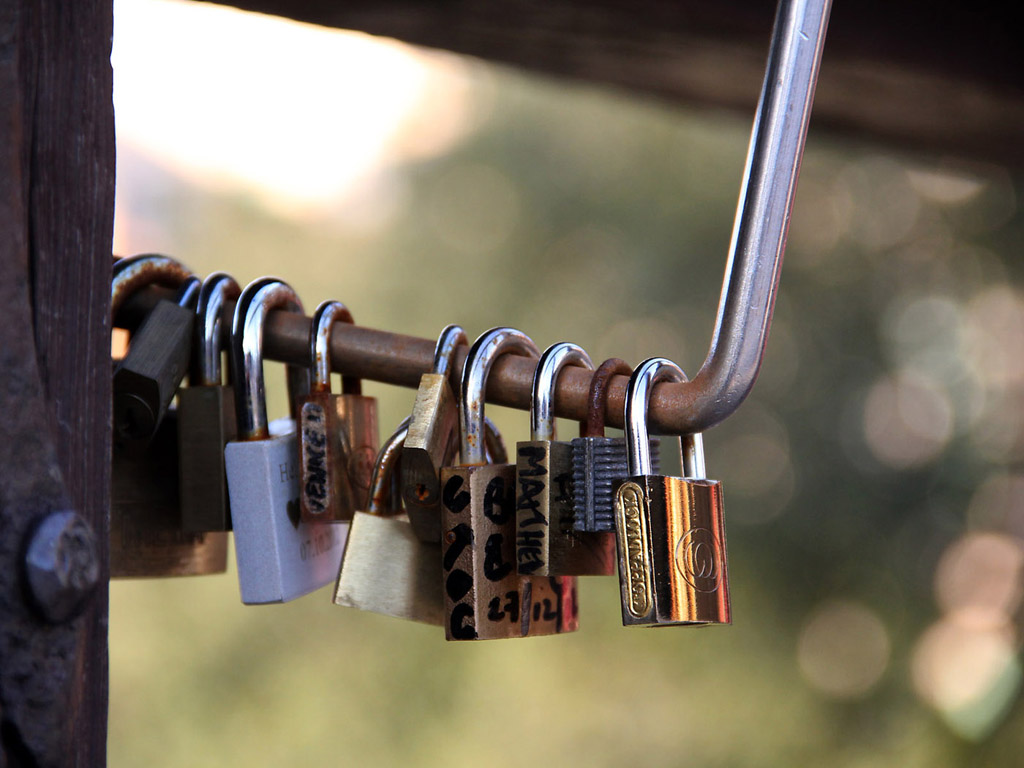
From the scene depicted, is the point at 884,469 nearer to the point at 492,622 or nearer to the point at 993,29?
the point at 993,29

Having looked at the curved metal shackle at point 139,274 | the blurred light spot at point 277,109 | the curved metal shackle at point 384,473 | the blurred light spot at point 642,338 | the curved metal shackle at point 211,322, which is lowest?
the curved metal shackle at point 384,473

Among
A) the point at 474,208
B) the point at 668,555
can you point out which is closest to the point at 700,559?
the point at 668,555

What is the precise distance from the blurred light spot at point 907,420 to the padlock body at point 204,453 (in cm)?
427

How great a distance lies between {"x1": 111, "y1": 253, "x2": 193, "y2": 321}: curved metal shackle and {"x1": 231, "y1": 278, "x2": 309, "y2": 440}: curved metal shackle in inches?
2.0

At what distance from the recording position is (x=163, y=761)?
457 centimetres

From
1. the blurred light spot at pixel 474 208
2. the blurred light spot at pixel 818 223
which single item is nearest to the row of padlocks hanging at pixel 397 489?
the blurred light spot at pixel 818 223

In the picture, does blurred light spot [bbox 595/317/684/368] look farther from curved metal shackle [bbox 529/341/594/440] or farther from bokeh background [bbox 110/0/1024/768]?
curved metal shackle [bbox 529/341/594/440]

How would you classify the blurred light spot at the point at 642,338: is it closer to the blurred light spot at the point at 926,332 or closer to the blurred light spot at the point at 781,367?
the blurred light spot at the point at 781,367

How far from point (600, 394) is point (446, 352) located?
91mm

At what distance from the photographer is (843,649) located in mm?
4492

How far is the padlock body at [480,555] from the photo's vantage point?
20.2 inches

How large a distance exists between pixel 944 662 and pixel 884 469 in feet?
2.80

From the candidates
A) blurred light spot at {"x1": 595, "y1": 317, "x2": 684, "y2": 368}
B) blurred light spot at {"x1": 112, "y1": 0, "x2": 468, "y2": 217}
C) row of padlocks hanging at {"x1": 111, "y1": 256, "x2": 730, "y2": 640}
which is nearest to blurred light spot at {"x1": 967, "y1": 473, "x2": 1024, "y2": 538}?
blurred light spot at {"x1": 595, "y1": 317, "x2": 684, "y2": 368}

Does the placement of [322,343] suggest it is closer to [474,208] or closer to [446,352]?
[446,352]
